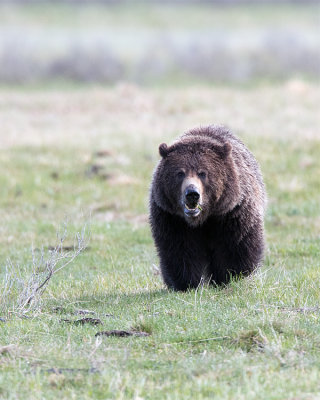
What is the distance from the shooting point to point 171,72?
122 feet

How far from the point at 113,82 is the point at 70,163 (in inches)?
739

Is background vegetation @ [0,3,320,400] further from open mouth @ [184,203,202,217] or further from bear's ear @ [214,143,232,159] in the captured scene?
bear's ear @ [214,143,232,159]

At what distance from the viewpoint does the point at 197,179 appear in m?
7.36

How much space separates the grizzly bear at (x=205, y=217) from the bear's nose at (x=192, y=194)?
0.12m

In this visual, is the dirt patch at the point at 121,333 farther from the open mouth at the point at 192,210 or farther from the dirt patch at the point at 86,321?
the open mouth at the point at 192,210

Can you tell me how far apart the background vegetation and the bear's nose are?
0.89 m

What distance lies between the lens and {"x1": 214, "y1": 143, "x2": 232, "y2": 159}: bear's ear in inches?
303

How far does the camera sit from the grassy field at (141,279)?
5.25 m

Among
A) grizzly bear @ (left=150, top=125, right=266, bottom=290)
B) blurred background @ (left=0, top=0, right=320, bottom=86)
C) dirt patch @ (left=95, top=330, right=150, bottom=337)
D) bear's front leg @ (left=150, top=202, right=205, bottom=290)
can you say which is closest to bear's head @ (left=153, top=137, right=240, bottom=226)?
grizzly bear @ (left=150, top=125, right=266, bottom=290)

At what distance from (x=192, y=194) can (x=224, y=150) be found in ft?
2.53

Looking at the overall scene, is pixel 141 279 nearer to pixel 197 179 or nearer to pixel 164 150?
pixel 164 150

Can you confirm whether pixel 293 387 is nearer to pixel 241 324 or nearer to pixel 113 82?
pixel 241 324

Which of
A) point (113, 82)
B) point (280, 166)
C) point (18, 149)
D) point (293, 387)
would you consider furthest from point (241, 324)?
point (113, 82)

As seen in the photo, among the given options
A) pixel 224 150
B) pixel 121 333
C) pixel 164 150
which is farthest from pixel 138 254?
pixel 121 333
